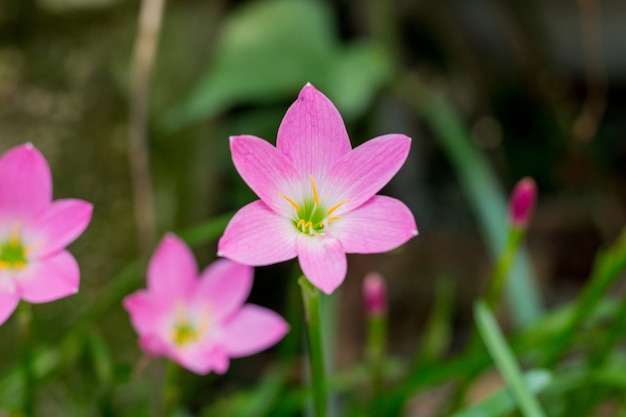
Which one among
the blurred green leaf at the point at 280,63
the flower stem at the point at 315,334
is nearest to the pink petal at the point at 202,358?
the flower stem at the point at 315,334

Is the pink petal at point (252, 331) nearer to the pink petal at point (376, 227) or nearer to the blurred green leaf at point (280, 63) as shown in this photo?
the pink petal at point (376, 227)

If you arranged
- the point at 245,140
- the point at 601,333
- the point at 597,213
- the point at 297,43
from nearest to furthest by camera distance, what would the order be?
the point at 245,140 < the point at 601,333 < the point at 297,43 < the point at 597,213

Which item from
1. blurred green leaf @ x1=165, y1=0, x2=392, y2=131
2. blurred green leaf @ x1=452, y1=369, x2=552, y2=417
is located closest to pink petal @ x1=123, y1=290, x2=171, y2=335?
blurred green leaf @ x1=452, y1=369, x2=552, y2=417

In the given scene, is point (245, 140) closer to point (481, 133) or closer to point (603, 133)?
point (481, 133)

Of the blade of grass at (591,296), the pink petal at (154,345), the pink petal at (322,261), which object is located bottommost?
the pink petal at (322,261)

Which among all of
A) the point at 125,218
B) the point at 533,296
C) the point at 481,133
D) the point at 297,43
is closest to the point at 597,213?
the point at 481,133

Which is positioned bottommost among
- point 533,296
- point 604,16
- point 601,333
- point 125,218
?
point 601,333
